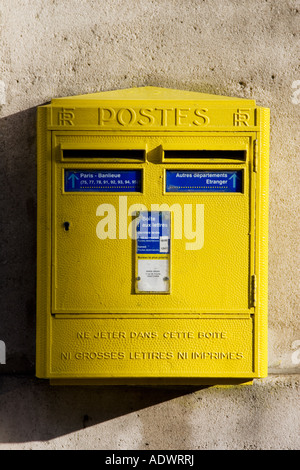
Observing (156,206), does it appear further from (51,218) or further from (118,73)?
(118,73)

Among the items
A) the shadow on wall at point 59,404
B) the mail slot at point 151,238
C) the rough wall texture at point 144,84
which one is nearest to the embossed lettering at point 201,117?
the mail slot at point 151,238

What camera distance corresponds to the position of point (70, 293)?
2104mm

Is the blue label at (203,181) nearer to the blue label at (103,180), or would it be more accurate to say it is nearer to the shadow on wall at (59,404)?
the blue label at (103,180)

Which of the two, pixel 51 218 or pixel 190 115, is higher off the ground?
pixel 190 115

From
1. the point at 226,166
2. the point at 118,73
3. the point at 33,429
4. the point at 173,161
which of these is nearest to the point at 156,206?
the point at 173,161

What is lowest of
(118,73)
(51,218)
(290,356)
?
(290,356)

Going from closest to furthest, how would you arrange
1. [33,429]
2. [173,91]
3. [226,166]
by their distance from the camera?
[226,166] < [173,91] < [33,429]

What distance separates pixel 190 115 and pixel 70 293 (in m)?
0.99

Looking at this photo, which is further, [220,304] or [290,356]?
[290,356]

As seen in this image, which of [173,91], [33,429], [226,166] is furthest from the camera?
[33,429]

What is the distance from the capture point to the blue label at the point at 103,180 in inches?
81.9

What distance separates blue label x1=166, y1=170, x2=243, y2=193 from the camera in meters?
2.08

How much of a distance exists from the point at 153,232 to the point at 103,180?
33 centimetres

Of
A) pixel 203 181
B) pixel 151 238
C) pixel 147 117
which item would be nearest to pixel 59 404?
pixel 151 238
